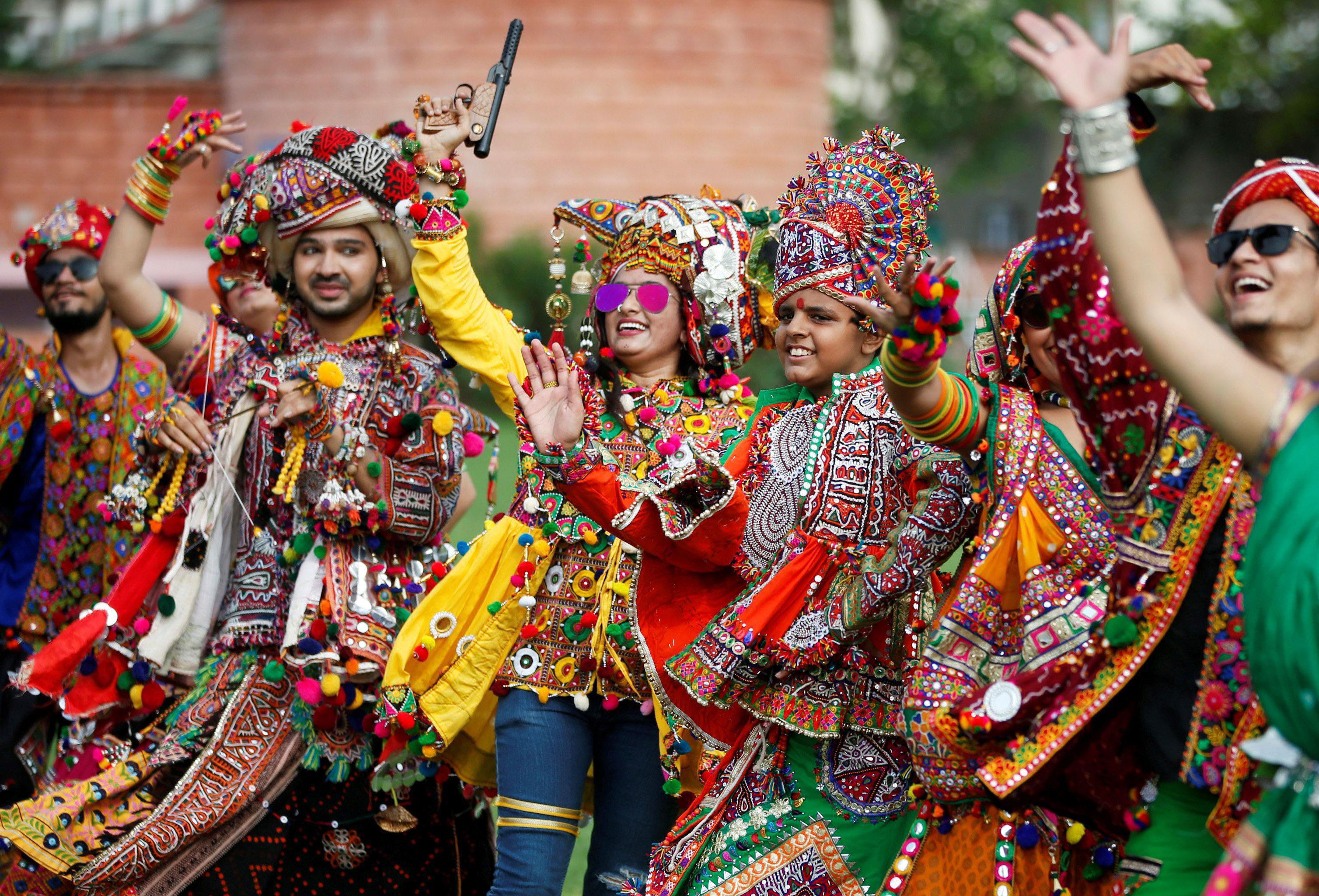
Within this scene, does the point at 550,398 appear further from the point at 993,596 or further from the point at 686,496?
the point at 993,596

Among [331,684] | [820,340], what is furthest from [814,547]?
[331,684]

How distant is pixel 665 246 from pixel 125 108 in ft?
69.5

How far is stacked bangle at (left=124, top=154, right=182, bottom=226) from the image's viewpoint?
5695 millimetres

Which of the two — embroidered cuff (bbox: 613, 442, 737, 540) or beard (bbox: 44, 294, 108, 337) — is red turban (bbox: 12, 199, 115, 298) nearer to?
beard (bbox: 44, 294, 108, 337)

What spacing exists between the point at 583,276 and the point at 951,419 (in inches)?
69.3

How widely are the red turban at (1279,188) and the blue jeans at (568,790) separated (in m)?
2.24

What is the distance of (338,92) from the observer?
22.3 m

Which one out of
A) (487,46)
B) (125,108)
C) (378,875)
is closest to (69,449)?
(378,875)

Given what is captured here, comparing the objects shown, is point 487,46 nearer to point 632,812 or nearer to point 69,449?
point 69,449

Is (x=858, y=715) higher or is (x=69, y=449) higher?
(x=69, y=449)

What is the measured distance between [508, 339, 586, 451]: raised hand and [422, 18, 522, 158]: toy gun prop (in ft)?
3.31

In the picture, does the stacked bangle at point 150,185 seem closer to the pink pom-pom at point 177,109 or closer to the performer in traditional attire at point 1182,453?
the pink pom-pom at point 177,109

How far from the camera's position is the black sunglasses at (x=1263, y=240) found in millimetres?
3363

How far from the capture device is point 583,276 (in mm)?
5180
